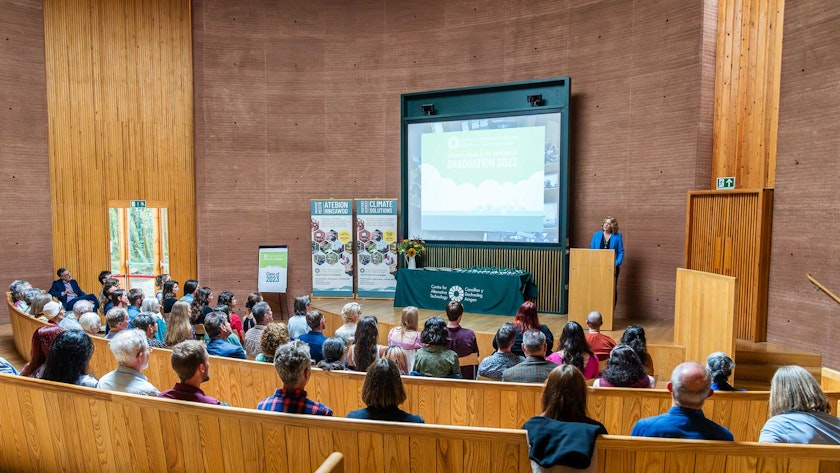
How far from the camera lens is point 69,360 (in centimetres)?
302

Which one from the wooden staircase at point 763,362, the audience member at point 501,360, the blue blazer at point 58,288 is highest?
the audience member at point 501,360

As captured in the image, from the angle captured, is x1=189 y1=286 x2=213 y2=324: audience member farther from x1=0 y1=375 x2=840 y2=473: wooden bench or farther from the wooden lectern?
the wooden lectern

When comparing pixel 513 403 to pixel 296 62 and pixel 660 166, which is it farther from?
pixel 296 62

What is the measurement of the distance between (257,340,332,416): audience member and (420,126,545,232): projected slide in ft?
21.5

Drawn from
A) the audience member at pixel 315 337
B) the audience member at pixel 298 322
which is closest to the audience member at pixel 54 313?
the audience member at pixel 298 322

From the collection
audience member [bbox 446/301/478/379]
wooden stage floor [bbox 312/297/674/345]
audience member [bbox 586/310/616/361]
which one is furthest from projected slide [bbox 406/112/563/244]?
audience member [bbox 446/301/478/379]

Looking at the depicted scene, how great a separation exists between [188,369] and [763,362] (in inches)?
228

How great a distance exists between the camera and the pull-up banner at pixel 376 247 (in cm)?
998

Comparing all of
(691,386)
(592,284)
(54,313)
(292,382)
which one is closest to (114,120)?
(54,313)

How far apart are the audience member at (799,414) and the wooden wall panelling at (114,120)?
9.73 m

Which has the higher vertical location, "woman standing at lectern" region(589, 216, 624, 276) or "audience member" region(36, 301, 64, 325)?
"woman standing at lectern" region(589, 216, 624, 276)

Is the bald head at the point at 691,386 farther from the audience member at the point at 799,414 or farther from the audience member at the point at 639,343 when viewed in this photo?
the audience member at the point at 639,343

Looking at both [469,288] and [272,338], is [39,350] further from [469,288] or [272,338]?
[469,288]

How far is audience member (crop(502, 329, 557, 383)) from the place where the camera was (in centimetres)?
345
